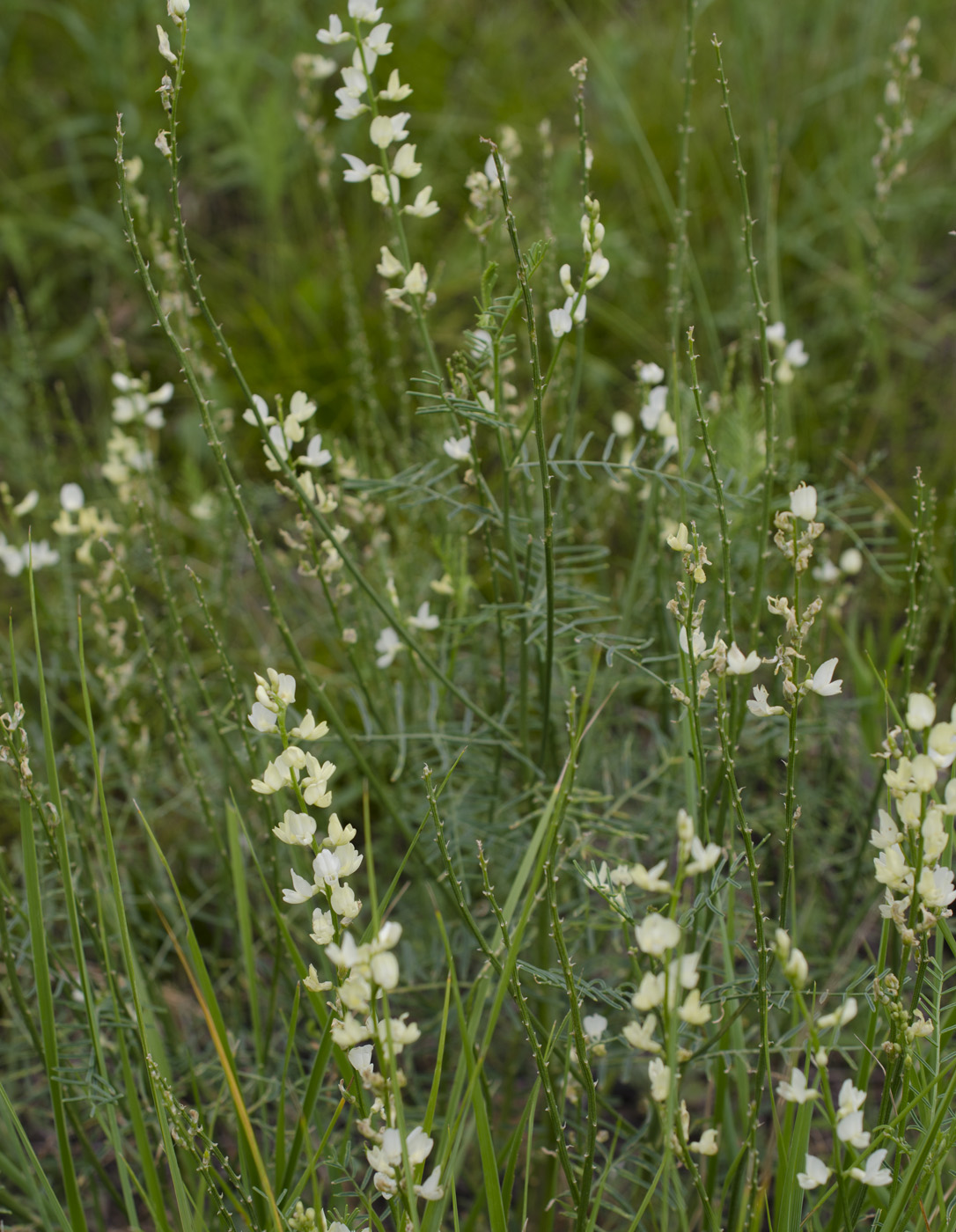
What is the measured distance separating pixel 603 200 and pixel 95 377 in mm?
1482

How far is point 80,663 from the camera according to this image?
1066mm

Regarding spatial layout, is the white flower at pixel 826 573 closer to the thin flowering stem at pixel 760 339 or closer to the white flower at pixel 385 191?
the thin flowering stem at pixel 760 339

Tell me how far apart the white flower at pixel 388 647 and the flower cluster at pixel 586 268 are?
55 cm

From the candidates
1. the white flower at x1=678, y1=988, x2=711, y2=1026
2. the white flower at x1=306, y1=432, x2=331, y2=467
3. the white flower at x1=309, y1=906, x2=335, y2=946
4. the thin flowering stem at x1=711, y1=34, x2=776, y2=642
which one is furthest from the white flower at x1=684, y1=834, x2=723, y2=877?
the white flower at x1=306, y1=432, x2=331, y2=467

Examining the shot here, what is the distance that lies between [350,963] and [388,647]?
82 centimetres

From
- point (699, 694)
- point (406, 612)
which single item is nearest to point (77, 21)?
point (406, 612)

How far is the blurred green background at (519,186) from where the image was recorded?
8.85 ft

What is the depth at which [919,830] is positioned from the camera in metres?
0.84

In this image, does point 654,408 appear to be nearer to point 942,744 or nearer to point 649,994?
point 942,744

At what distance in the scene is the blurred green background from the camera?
2.70 metres

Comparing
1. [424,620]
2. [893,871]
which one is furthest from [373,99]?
[893,871]

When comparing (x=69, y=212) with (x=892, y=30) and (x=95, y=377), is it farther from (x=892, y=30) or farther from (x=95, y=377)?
(x=892, y=30)

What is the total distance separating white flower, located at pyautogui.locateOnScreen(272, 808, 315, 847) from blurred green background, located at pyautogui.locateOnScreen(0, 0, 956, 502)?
187 centimetres

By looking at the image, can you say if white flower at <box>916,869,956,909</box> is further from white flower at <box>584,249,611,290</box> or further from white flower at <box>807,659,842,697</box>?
white flower at <box>584,249,611,290</box>
